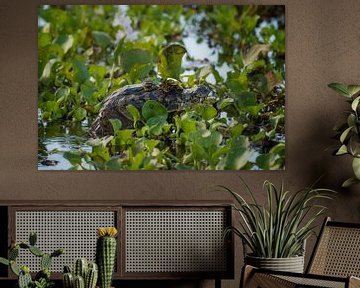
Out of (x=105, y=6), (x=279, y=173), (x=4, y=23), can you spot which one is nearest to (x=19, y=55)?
(x=4, y=23)

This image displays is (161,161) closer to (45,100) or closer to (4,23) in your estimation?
(45,100)

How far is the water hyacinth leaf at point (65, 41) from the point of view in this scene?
6305mm

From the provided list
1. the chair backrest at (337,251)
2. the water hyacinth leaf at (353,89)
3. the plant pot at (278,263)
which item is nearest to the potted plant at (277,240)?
the plant pot at (278,263)

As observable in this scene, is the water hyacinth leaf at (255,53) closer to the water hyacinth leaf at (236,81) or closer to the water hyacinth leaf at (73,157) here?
the water hyacinth leaf at (236,81)

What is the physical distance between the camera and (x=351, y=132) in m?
6.02

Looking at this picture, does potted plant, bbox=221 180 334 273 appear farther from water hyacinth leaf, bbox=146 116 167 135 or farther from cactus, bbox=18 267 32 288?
cactus, bbox=18 267 32 288

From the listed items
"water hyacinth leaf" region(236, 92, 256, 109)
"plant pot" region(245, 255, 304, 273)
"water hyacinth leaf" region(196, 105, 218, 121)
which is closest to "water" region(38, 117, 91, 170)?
"water hyacinth leaf" region(196, 105, 218, 121)

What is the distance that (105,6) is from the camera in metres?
6.31

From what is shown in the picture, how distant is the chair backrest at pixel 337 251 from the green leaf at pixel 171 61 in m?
1.58

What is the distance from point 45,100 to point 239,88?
4.49 ft

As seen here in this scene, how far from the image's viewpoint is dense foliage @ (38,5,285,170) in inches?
248

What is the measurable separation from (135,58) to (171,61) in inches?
10.0

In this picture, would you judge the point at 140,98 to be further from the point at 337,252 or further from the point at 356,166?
the point at 337,252

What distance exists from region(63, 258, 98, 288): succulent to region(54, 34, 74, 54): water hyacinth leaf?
2184 mm
